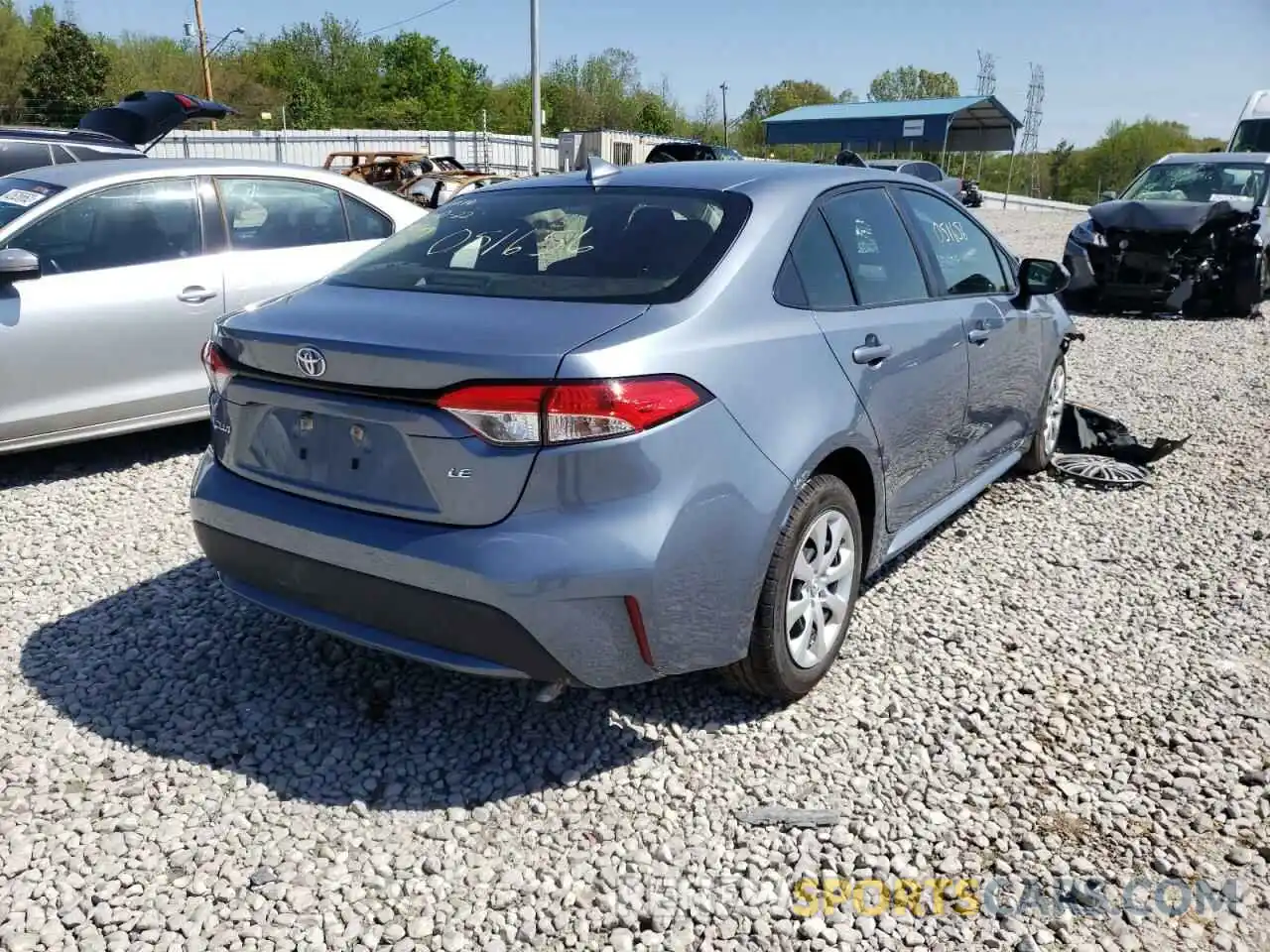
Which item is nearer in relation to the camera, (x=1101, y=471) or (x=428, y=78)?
(x=1101, y=471)

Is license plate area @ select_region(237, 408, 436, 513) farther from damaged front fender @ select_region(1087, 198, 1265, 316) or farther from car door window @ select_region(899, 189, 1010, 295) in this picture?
damaged front fender @ select_region(1087, 198, 1265, 316)

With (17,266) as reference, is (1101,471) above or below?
below

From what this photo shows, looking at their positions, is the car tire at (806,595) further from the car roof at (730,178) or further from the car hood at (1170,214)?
the car hood at (1170,214)

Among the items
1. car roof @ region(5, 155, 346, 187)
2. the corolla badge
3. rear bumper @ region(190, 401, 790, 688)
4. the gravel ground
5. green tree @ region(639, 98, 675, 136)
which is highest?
green tree @ region(639, 98, 675, 136)

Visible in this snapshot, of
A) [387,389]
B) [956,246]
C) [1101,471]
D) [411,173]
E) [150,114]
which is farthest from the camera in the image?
Result: [411,173]

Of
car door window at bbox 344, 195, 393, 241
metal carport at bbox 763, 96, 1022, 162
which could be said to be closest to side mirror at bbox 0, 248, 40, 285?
car door window at bbox 344, 195, 393, 241

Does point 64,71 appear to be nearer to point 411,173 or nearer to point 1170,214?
point 411,173

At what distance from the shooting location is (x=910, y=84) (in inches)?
3829

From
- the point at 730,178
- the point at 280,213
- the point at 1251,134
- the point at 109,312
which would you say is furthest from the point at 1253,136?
the point at 109,312

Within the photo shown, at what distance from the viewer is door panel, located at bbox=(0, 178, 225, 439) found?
16.3 feet

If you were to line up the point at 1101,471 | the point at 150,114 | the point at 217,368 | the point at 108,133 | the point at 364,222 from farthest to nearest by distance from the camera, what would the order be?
the point at 108,133 < the point at 150,114 < the point at 364,222 < the point at 1101,471 < the point at 217,368

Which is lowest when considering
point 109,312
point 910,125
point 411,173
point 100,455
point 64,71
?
point 100,455

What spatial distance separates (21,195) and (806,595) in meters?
4.63

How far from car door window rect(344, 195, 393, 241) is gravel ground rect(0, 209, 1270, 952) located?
2.60 m
